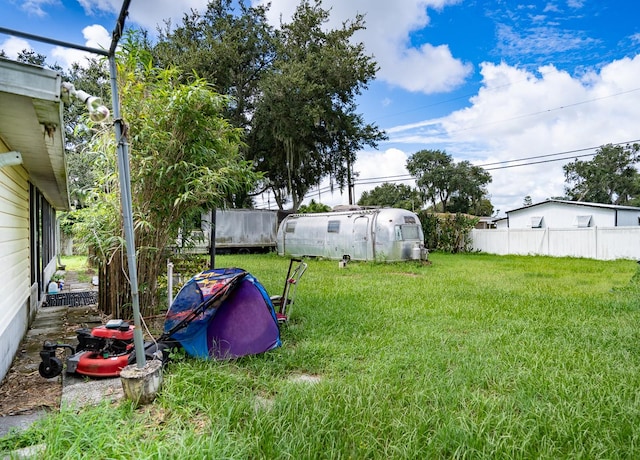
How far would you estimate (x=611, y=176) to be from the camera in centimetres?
3108

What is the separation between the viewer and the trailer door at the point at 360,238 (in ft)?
40.6

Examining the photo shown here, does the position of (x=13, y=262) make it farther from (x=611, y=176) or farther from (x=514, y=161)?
(x=611, y=176)

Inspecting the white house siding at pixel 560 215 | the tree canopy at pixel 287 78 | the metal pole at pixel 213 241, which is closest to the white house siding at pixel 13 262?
the metal pole at pixel 213 241

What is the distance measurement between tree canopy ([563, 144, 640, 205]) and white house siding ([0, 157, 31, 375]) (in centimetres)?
3574

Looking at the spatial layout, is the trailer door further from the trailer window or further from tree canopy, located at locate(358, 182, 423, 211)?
tree canopy, located at locate(358, 182, 423, 211)

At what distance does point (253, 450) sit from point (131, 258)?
4.62 feet

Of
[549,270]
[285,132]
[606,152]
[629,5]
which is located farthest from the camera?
[606,152]

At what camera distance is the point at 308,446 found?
1.99 metres

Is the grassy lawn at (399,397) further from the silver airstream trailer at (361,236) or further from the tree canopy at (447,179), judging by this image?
the tree canopy at (447,179)

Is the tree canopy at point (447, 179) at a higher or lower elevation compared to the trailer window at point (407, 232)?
higher

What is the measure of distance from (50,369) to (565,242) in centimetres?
1529

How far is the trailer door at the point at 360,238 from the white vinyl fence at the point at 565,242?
21.6 feet

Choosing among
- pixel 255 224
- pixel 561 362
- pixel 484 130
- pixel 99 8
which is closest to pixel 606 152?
pixel 484 130

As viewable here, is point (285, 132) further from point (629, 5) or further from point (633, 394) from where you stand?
point (633, 394)
